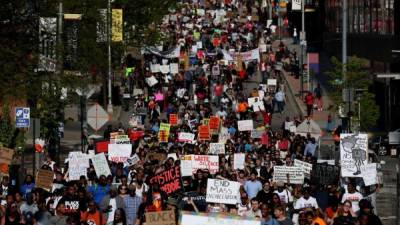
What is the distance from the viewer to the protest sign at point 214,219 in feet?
56.8

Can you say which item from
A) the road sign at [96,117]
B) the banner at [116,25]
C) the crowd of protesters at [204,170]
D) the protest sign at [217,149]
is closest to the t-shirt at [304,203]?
the crowd of protesters at [204,170]

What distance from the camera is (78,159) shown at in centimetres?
2612

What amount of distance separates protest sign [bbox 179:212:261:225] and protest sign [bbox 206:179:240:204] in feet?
13.6

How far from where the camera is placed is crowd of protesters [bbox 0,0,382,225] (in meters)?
20.3

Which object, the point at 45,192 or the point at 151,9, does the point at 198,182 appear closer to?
the point at 45,192


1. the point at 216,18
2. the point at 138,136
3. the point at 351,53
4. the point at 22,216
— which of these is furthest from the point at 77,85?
the point at 216,18

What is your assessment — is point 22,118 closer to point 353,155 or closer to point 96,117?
point 96,117

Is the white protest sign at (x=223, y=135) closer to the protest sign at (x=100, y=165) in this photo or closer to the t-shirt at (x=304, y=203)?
the protest sign at (x=100, y=165)

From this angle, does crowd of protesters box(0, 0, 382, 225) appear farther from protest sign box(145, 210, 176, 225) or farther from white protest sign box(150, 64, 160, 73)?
protest sign box(145, 210, 176, 225)

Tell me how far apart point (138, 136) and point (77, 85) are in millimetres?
2424

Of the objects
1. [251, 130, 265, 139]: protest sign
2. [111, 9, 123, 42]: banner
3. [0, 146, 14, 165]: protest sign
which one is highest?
[111, 9, 123, 42]: banner

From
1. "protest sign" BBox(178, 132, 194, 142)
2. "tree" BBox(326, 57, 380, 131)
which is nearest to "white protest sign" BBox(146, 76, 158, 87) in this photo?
"tree" BBox(326, 57, 380, 131)

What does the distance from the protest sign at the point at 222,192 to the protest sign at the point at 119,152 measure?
7256mm

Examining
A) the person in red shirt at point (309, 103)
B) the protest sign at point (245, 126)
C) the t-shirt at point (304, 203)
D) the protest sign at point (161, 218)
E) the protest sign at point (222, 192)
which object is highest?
the person in red shirt at point (309, 103)
